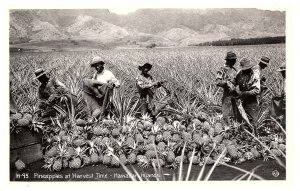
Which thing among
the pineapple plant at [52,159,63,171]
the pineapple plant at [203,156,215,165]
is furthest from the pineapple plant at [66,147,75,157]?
the pineapple plant at [203,156,215,165]

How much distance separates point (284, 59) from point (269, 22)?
2.35ft

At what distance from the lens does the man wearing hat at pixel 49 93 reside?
6609 mm

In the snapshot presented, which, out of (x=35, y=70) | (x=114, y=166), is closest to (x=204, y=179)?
(x=114, y=166)

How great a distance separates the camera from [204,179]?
6.16 metres

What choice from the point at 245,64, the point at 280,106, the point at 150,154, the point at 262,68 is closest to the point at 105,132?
the point at 150,154

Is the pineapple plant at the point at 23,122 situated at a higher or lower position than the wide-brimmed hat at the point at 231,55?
lower

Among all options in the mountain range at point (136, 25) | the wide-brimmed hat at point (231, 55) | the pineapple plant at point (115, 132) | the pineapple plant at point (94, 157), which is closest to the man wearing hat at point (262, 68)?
the wide-brimmed hat at point (231, 55)

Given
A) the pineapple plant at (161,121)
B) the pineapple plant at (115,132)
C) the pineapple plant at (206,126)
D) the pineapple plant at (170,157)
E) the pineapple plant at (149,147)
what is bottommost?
the pineapple plant at (170,157)

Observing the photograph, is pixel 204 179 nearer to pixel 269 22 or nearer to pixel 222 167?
pixel 222 167

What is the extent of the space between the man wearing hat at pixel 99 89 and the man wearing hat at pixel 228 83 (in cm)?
172

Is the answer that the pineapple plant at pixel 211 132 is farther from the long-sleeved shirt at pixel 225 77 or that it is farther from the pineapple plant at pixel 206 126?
the long-sleeved shirt at pixel 225 77

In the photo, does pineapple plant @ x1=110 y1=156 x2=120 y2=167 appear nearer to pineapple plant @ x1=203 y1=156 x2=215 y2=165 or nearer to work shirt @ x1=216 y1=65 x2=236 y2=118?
pineapple plant @ x1=203 y1=156 x2=215 y2=165

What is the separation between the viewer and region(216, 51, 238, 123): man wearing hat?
6621mm

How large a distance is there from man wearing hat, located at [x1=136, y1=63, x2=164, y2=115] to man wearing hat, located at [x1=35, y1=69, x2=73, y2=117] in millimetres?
1178
